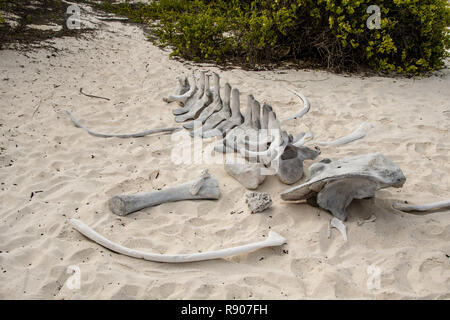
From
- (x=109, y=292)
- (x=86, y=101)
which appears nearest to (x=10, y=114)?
(x=86, y=101)

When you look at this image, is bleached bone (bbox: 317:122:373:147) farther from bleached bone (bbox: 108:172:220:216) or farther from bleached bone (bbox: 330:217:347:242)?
bleached bone (bbox: 108:172:220:216)

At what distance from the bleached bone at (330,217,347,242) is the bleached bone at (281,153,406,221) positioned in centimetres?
3

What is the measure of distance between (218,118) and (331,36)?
12.4 ft

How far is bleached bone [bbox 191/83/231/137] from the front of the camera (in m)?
4.36

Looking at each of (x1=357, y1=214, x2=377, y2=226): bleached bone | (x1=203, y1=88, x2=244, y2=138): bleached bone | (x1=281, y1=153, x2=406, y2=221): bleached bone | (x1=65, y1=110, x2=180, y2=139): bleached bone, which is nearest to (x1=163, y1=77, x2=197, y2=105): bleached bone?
(x1=65, y1=110, x2=180, y2=139): bleached bone

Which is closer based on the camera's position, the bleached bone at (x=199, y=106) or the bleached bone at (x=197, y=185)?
the bleached bone at (x=197, y=185)

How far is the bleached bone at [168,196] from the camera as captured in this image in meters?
3.12

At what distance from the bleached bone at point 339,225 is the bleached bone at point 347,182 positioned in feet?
0.11

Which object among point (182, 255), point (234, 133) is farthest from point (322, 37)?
point (182, 255)

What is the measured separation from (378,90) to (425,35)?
5.69 ft

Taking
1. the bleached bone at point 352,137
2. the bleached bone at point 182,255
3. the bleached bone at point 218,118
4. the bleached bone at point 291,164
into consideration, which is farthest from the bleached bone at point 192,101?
the bleached bone at point 182,255

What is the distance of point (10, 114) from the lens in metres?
4.81

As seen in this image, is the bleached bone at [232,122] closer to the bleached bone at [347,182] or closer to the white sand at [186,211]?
the white sand at [186,211]
